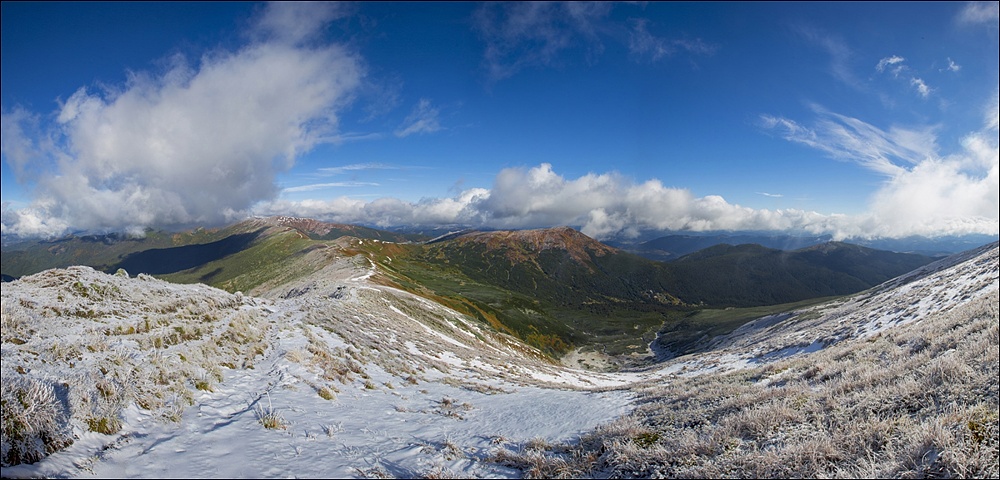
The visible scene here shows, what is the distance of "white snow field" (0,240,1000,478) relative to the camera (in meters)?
6.38

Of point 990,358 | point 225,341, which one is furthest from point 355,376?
point 990,358

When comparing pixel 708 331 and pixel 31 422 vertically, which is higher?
pixel 31 422

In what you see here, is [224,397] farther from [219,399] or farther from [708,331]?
[708,331]

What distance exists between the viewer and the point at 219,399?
391 inches

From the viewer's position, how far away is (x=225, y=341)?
50.0ft

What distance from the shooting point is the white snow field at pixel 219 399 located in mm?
6383

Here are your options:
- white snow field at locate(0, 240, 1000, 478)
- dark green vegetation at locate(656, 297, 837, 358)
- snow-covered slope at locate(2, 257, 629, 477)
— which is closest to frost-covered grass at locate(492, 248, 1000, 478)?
white snow field at locate(0, 240, 1000, 478)

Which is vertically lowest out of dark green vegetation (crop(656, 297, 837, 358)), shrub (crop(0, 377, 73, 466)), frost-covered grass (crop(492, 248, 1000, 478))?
dark green vegetation (crop(656, 297, 837, 358))

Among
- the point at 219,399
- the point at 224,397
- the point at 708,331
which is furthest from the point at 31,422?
the point at 708,331

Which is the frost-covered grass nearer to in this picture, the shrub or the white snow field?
the white snow field

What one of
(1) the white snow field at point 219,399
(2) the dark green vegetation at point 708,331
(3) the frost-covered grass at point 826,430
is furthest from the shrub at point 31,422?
(2) the dark green vegetation at point 708,331

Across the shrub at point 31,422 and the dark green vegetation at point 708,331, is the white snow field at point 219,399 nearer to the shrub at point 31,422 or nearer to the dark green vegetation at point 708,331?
the shrub at point 31,422

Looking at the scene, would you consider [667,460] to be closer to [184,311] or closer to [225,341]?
[225,341]

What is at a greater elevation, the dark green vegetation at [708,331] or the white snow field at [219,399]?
the white snow field at [219,399]
